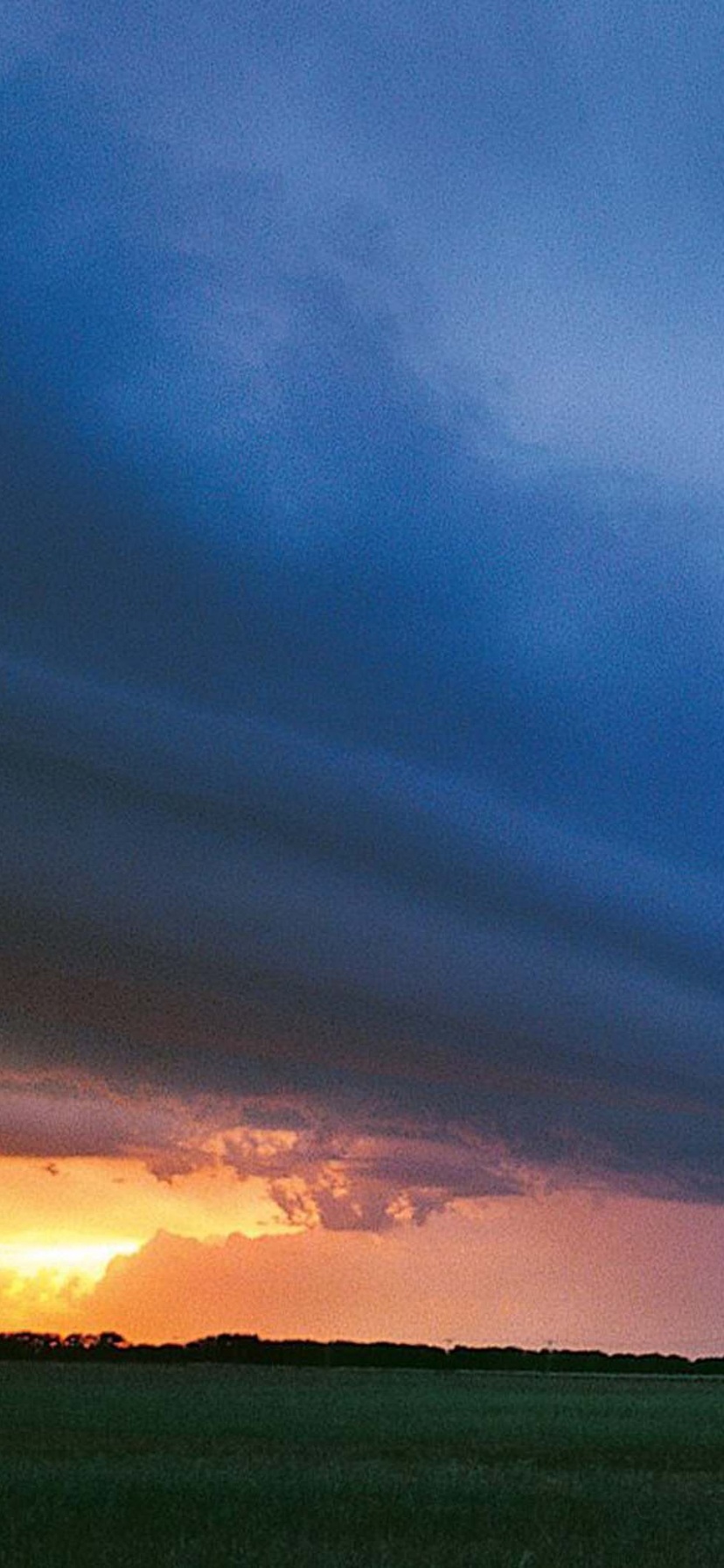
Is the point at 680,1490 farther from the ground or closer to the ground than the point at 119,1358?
closer to the ground

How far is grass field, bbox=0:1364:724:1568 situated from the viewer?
23125mm

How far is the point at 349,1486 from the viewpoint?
30.9 meters

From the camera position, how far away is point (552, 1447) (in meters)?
44.8

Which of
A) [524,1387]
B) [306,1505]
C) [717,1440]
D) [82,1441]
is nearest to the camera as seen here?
[306,1505]

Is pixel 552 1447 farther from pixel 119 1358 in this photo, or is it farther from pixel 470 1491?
pixel 119 1358

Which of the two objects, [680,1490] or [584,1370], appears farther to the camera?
[584,1370]

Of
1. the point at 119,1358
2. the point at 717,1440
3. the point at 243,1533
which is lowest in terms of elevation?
the point at 243,1533

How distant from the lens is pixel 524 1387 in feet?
335

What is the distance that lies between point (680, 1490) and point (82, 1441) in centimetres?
1503

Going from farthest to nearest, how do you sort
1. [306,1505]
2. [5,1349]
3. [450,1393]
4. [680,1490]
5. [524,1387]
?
[5,1349] < [524,1387] < [450,1393] < [680,1490] < [306,1505]

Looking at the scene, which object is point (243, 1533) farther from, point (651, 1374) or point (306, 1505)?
point (651, 1374)

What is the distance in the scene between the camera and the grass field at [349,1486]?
23125mm

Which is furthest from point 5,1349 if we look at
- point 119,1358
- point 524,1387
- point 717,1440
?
point 717,1440

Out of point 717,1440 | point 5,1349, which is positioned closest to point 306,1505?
point 717,1440
